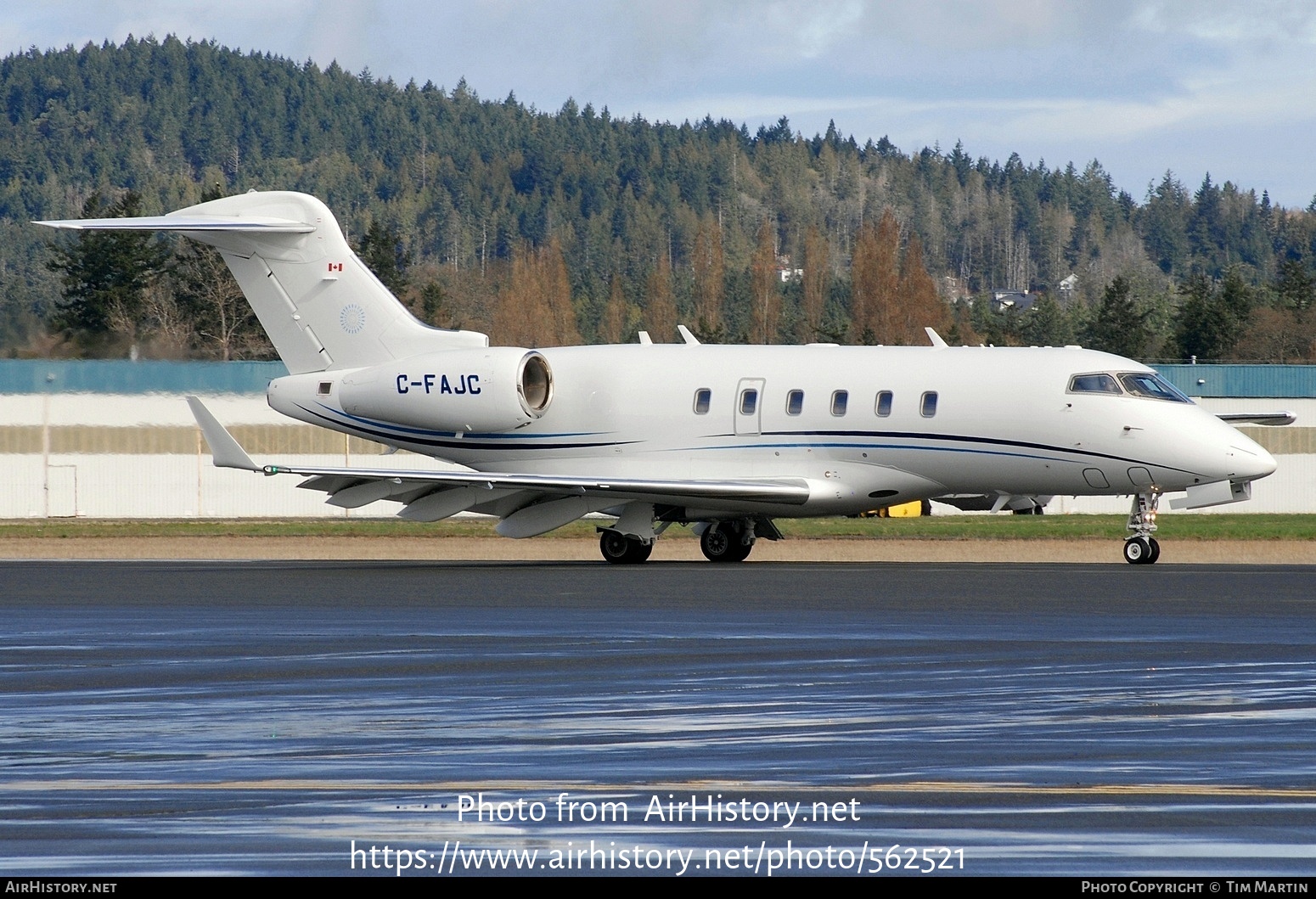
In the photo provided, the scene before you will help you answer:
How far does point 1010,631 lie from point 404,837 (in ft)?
32.9

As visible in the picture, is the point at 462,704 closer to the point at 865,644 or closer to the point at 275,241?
the point at 865,644

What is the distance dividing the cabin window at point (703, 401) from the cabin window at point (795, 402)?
47.0 inches

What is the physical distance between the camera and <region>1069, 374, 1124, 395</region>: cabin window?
26719 millimetres

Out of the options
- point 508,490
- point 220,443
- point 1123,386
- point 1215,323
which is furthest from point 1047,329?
point 220,443

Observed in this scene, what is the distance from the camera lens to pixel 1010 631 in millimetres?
16953

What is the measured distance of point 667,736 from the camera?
1066 centimetres

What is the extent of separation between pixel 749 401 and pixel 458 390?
14.4ft

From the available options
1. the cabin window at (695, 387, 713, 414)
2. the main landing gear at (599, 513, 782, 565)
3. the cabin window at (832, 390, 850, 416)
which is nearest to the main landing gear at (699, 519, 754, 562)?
the main landing gear at (599, 513, 782, 565)

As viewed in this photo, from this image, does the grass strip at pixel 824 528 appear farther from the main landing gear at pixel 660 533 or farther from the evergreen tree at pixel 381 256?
the evergreen tree at pixel 381 256

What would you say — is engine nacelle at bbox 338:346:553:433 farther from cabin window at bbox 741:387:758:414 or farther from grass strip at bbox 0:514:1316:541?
grass strip at bbox 0:514:1316:541

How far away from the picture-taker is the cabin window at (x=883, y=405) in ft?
89.7

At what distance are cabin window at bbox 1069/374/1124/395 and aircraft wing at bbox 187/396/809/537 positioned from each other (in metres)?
3.96

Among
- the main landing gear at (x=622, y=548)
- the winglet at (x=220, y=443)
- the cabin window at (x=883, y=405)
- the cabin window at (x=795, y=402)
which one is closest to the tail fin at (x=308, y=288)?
the main landing gear at (x=622, y=548)

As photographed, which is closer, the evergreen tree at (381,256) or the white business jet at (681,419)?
the white business jet at (681,419)
